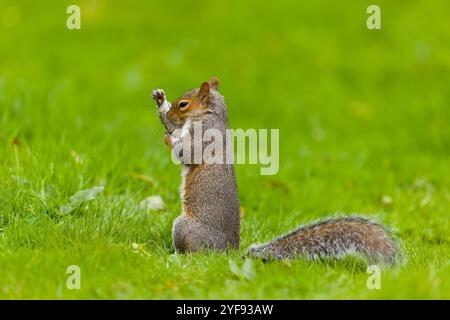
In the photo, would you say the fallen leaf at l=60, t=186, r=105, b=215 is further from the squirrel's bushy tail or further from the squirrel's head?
the squirrel's bushy tail

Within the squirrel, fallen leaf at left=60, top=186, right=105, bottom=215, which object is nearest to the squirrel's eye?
the squirrel

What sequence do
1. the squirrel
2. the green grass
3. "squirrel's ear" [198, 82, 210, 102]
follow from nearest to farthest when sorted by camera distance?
the green grass
the squirrel
"squirrel's ear" [198, 82, 210, 102]

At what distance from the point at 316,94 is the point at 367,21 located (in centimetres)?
188

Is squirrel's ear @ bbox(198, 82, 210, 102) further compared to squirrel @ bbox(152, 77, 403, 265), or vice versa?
squirrel's ear @ bbox(198, 82, 210, 102)

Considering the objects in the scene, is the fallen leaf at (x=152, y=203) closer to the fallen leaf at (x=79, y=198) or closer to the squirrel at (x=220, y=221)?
the fallen leaf at (x=79, y=198)

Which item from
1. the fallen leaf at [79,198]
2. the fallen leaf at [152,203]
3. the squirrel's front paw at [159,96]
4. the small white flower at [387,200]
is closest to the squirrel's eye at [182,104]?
the squirrel's front paw at [159,96]

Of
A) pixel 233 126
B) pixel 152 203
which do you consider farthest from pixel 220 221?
pixel 233 126

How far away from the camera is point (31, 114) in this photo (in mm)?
6367

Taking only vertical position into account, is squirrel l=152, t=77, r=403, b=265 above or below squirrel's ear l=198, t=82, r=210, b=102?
below

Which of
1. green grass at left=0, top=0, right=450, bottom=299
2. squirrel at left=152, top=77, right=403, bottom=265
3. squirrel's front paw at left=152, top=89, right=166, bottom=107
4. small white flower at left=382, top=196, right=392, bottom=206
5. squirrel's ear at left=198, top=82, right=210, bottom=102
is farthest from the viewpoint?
small white flower at left=382, top=196, right=392, bottom=206

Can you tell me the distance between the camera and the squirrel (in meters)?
3.80

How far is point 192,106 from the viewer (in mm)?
4410

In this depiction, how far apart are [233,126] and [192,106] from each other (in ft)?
13.4
